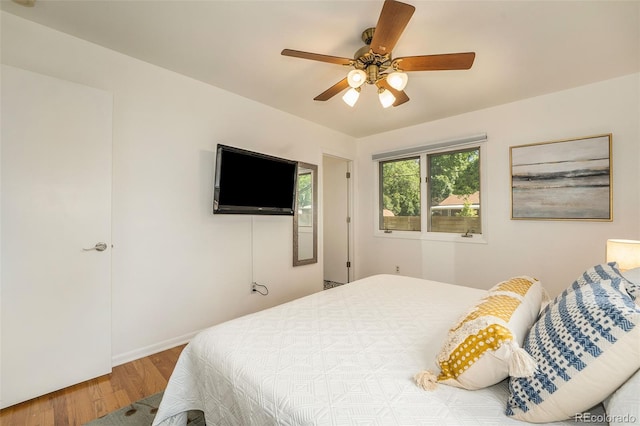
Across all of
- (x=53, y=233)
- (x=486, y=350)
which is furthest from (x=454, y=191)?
(x=53, y=233)

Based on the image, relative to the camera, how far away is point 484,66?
7.72 feet

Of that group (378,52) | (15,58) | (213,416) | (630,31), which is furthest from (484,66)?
(15,58)

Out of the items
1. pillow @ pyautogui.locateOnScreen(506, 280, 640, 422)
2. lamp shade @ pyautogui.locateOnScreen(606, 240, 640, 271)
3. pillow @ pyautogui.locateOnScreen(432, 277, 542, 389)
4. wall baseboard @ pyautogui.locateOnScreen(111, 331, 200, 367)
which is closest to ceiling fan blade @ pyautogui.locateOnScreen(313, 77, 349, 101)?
pillow @ pyautogui.locateOnScreen(432, 277, 542, 389)

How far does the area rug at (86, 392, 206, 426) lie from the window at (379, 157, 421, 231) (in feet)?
10.7

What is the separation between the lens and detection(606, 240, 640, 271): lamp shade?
1870 millimetres

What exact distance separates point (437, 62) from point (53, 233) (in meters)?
2.73

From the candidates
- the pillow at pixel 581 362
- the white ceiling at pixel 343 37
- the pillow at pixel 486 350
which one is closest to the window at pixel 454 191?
the white ceiling at pixel 343 37

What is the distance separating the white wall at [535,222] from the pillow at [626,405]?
105 inches

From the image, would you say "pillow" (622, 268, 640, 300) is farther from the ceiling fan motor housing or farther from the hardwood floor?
the hardwood floor

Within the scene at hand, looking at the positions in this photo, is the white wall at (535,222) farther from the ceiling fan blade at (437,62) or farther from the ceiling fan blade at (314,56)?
the ceiling fan blade at (314,56)

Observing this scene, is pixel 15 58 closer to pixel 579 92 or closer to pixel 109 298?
pixel 109 298

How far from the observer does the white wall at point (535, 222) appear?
253 cm

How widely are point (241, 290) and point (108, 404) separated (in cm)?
140

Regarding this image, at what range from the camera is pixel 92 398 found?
1.79m
